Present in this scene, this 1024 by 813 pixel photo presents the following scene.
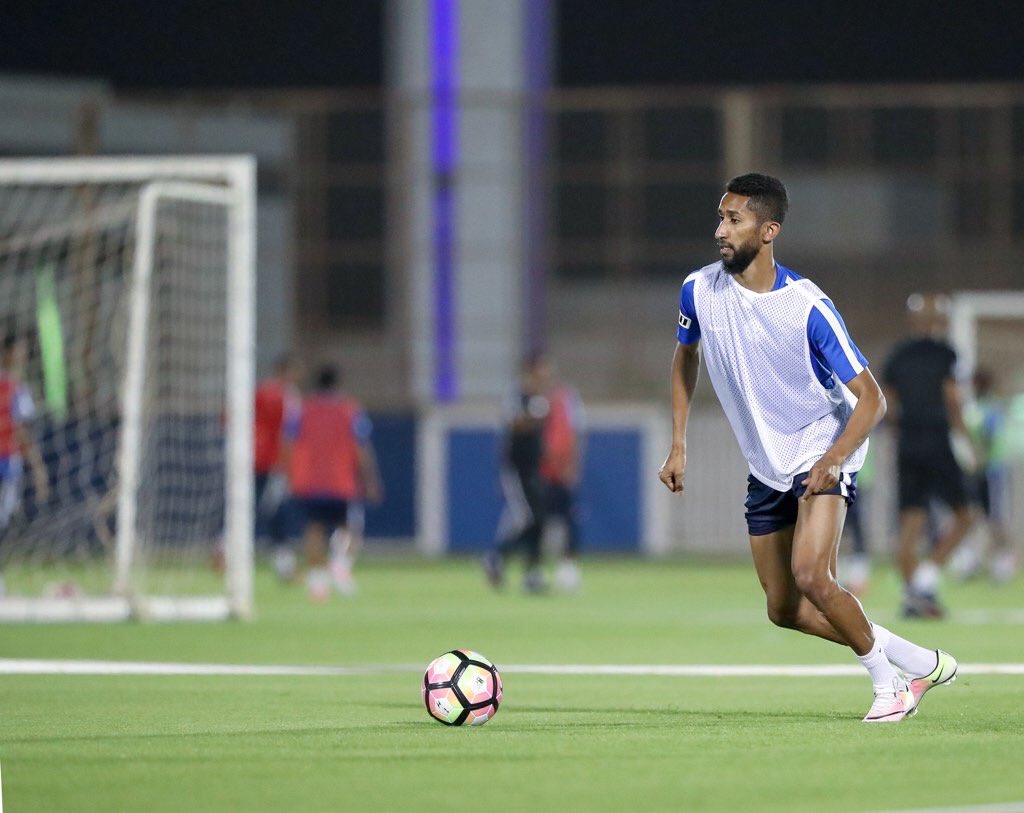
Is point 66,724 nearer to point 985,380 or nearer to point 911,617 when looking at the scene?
point 911,617

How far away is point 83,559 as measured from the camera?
18844mm

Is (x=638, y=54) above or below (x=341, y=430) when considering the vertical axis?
above

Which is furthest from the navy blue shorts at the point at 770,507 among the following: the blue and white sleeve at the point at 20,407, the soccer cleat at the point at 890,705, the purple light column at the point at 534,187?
the purple light column at the point at 534,187

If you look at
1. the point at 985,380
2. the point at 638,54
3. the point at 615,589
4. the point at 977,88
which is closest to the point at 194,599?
the point at 615,589

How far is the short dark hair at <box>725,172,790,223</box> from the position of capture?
25.7 feet

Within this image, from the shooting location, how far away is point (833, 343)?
7.68 m

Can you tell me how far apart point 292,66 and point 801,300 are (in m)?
28.8

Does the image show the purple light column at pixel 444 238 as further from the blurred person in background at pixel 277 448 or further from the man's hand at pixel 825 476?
the man's hand at pixel 825 476

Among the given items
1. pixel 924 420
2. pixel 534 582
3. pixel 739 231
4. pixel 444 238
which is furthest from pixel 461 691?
pixel 444 238

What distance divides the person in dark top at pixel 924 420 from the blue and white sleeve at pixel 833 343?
6705mm

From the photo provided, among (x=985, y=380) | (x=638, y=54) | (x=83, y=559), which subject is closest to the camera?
(x=83, y=559)

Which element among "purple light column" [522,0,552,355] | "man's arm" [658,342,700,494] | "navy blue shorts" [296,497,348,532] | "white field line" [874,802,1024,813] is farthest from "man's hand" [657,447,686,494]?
"purple light column" [522,0,552,355]

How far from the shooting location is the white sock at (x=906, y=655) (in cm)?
796

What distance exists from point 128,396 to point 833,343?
8.13 meters
